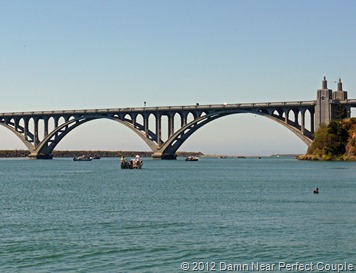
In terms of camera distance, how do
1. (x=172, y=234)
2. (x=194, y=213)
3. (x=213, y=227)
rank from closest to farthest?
(x=172, y=234) → (x=213, y=227) → (x=194, y=213)

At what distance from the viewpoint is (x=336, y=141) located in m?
147

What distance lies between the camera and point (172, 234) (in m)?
36.3

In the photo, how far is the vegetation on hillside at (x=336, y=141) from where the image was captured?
5694 inches

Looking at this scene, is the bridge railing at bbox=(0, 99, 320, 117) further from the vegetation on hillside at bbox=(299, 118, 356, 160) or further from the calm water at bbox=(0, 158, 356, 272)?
the calm water at bbox=(0, 158, 356, 272)

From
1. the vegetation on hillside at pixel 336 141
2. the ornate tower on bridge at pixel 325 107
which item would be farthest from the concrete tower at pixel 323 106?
the vegetation on hillside at pixel 336 141

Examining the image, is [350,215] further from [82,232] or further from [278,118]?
[278,118]

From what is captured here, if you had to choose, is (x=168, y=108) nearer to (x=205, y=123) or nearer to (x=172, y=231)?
(x=205, y=123)

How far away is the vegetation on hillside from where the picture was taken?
145 m

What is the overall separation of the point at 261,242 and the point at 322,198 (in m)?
25.2

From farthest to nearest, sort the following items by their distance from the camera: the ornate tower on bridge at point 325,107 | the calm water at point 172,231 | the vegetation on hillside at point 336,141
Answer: the ornate tower on bridge at point 325,107, the vegetation on hillside at point 336,141, the calm water at point 172,231

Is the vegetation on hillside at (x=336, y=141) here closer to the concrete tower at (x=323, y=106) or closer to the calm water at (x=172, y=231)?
the concrete tower at (x=323, y=106)

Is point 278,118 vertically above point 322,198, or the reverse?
point 278,118

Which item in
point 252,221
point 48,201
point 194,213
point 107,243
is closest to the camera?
point 107,243

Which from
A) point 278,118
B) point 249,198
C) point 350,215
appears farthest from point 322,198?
point 278,118
